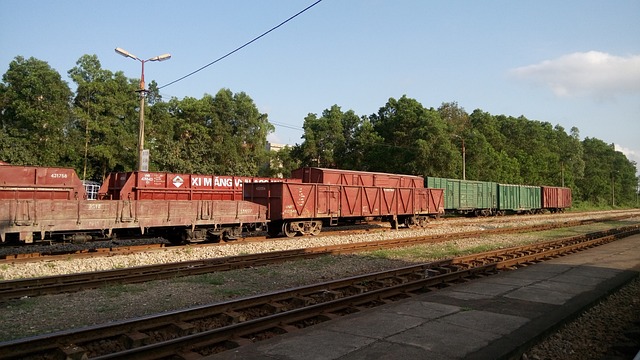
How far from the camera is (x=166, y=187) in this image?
Answer: 21516 mm

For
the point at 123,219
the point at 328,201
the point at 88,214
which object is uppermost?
the point at 328,201

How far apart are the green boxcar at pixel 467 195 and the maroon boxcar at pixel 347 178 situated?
25.5 ft

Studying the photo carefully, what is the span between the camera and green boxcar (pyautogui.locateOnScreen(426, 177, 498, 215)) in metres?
34.1

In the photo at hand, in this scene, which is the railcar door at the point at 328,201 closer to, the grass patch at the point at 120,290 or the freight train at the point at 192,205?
the freight train at the point at 192,205

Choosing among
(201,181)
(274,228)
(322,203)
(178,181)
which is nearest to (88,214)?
(274,228)

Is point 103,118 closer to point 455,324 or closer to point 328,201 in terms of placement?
point 328,201

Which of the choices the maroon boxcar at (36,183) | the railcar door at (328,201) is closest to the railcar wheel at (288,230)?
the railcar door at (328,201)

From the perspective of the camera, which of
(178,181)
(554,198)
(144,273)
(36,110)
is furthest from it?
(554,198)

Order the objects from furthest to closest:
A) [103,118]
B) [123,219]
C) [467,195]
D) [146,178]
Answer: [103,118], [467,195], [146,178], [123,219]

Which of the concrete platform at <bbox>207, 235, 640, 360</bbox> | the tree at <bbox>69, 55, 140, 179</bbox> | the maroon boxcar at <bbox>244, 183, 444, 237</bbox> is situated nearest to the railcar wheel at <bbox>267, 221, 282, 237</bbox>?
the maroon boxcar at <bbox>244, 183, 444, 237</bbox>

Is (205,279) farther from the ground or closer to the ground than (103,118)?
closer to the ground

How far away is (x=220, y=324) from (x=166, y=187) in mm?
16241

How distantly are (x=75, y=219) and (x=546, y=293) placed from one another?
13.1m

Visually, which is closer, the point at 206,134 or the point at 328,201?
the point at 328,201
